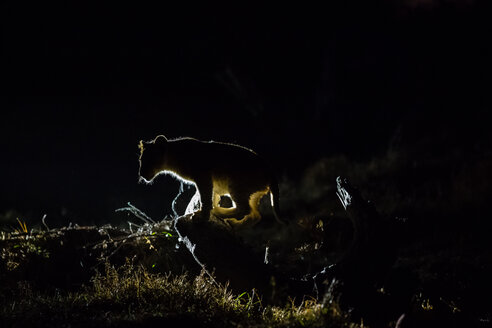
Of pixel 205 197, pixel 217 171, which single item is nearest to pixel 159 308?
pixel 205 197

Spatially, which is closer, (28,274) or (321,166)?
(28,274)

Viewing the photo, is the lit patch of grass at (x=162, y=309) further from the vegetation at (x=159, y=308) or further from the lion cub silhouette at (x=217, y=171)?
the lion cub silhouette at (x=217, y=171)

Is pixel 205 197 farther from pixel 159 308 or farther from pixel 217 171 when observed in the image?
pixel 159 308

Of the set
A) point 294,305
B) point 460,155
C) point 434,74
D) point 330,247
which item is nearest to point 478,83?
point 434,74

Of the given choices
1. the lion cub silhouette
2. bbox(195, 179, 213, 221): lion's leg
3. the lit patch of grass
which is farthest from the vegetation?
the lion cub silhouette

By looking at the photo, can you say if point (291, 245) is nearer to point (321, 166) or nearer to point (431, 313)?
point (431, 313)

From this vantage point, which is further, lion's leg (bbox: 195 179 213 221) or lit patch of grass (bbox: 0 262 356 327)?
lion's leg (bbox: 195 179 213 221)

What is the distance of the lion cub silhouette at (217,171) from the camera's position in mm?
5184

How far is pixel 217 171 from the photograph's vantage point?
5219mm

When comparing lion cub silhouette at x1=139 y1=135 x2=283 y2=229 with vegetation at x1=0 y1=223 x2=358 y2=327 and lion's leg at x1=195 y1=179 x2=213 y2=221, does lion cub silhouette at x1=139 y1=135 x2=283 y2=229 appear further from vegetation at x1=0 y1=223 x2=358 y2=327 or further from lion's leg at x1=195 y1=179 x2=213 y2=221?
vegetation at x1=0 y1=223 x2=358 y2=327

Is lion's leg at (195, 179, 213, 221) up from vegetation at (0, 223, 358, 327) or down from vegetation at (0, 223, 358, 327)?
up

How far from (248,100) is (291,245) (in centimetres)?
1165

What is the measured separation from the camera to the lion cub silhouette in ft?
17.0

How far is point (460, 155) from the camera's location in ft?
46.4
